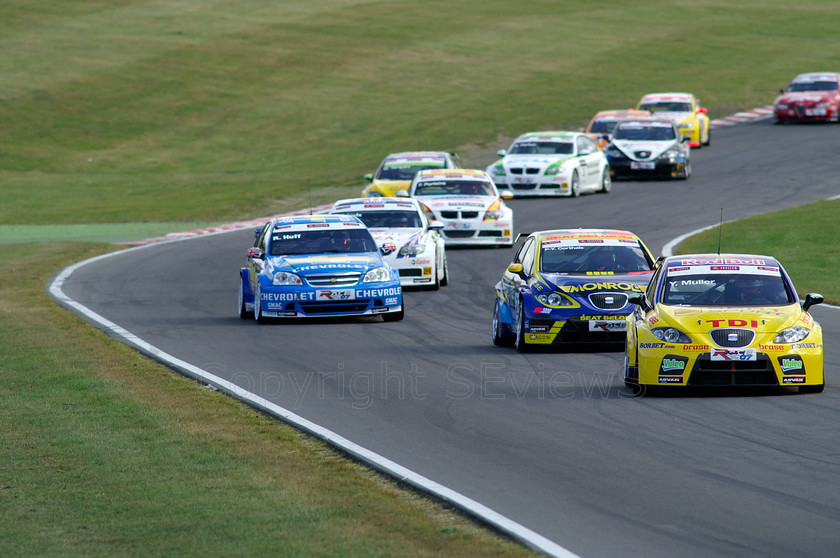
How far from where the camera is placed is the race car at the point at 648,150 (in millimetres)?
37375

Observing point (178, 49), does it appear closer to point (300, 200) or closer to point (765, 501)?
point (300, 200)

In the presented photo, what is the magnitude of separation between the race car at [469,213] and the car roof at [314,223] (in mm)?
6497

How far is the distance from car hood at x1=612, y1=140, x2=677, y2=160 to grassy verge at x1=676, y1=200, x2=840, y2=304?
678 cm

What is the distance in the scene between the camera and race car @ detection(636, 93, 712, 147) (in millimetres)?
43906

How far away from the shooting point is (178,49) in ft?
220

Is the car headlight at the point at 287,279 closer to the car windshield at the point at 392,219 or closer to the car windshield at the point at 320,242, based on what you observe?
the car windshield at the point at 320,242

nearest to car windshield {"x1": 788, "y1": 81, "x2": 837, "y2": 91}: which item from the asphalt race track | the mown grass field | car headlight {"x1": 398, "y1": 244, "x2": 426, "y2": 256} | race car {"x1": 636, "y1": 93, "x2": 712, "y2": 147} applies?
the mown grass field

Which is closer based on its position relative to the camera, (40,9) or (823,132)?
(823,132)

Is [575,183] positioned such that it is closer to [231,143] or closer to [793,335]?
[231,143]

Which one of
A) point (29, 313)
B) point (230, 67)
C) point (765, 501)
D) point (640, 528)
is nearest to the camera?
point (640, 528)

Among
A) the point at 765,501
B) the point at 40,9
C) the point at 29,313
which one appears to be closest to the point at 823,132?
the point at 29,313

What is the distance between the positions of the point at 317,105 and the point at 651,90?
14.1 metres

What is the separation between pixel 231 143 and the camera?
2050 inches

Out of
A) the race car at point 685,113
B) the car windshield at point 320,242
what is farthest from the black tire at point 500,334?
the race car at point 685,113
